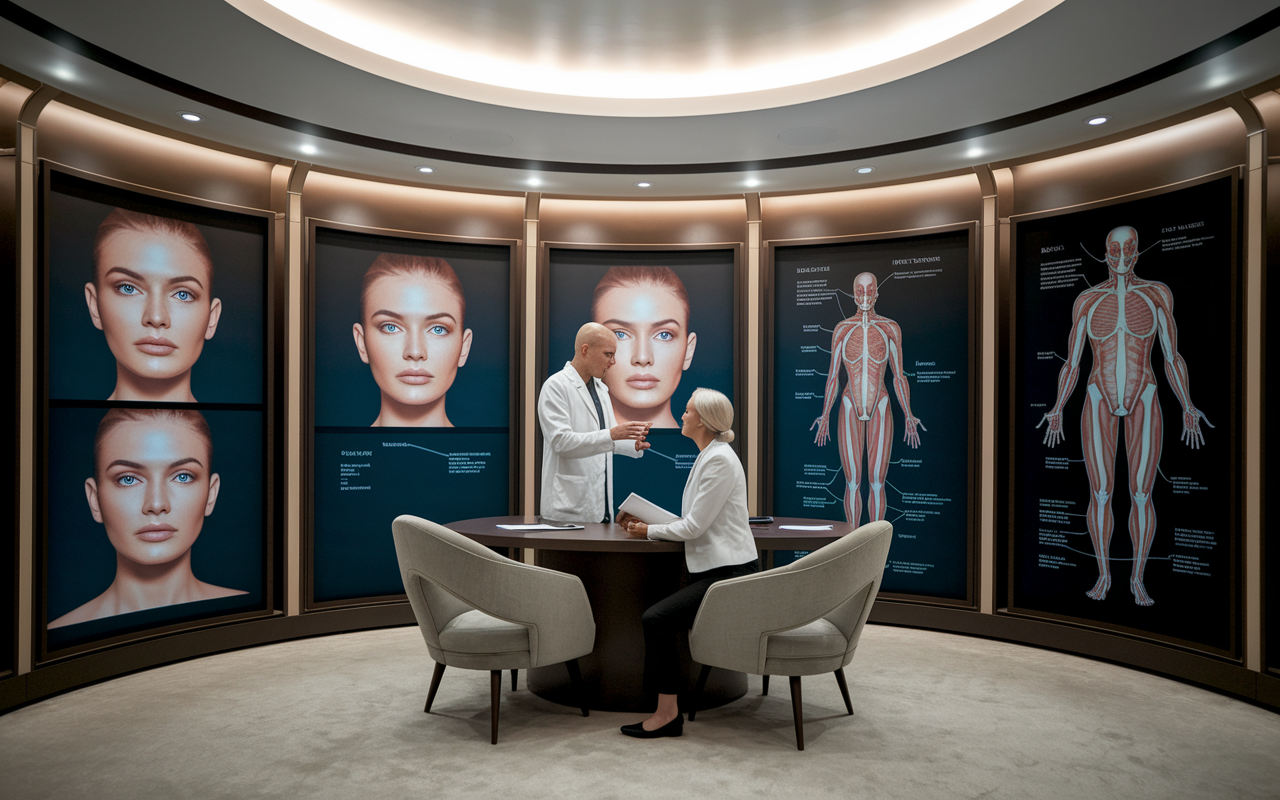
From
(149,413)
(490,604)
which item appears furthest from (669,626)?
(149,413)

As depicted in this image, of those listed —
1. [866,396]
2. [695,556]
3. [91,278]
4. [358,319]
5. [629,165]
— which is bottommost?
[695,556]

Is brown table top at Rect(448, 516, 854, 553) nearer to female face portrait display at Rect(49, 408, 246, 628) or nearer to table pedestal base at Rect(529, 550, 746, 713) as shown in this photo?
table pedestal base at Rect(529, 550, 746, 713)

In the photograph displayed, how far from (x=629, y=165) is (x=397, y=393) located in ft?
8.13

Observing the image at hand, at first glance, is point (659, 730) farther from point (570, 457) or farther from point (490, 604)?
point (570, 457)

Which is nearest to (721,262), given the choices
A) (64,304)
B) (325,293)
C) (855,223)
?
(855,223)

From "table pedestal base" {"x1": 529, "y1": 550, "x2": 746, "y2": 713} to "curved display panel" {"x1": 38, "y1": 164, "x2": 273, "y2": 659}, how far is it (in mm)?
2815

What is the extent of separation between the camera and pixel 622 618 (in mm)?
3902

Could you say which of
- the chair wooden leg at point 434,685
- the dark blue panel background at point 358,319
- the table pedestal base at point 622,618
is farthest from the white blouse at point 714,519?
the dark blue panel background at point 358,319

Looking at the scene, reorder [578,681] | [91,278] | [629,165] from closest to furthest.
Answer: [578,681], [91,278], [629,165]

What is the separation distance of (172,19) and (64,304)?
190 centimetres

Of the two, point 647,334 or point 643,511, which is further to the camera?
point 647,334

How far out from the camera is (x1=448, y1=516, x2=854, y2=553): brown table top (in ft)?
11.7

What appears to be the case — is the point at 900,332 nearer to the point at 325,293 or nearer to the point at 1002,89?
the point at 1002,89

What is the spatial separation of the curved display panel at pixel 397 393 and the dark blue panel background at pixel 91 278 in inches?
16.1
